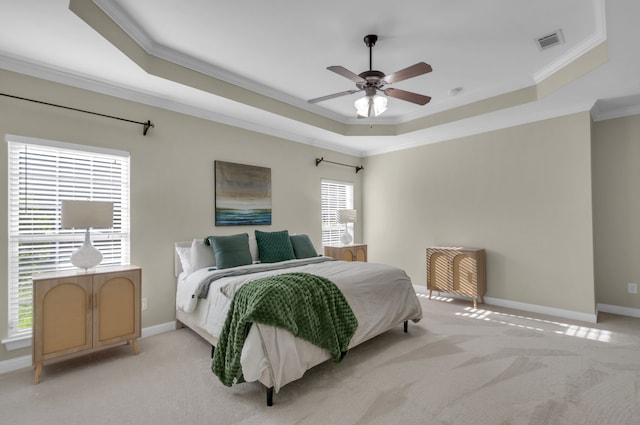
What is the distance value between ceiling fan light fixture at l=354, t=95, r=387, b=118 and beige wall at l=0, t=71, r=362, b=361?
80.4 inches

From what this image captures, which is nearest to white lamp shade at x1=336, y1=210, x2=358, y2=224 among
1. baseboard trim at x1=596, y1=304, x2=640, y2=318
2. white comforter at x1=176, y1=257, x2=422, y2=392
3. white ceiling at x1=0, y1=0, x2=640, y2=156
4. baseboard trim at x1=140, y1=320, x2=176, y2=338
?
white comforter at x1=176, y1=257, x2=422, y2=392

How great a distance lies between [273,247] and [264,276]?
3.60 ft

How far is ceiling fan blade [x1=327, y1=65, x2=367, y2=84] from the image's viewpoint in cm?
234

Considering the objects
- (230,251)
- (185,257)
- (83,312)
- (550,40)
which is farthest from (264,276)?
(550,40)

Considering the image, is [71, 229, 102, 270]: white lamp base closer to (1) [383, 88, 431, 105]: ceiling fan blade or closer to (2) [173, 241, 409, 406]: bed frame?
(2) [173, 241, 409, 406]: bed frame

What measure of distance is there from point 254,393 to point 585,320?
3.99m

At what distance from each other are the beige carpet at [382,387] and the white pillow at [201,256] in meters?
0.79

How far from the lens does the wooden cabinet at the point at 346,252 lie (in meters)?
5.07

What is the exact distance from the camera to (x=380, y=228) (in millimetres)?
6031

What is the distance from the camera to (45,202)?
2.91 meters

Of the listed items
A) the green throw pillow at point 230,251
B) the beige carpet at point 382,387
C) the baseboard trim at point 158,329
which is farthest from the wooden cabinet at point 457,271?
the baseboard trim at point 158,329

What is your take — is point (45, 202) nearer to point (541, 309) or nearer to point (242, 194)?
point (242, 194)

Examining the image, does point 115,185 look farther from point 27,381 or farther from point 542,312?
point 542,312

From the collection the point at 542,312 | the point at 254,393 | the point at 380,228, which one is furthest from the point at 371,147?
the point at 254,393
